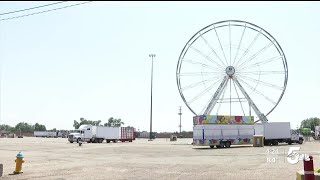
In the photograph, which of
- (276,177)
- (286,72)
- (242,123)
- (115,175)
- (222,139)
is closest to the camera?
(276,177)

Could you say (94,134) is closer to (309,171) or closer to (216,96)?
(216,96)

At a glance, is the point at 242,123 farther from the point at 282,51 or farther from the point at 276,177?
the point at 276,177

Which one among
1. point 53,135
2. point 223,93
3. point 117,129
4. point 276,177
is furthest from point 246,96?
point 53,135

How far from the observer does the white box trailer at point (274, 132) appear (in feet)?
153

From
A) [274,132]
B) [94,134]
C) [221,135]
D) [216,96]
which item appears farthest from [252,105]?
[94,134]

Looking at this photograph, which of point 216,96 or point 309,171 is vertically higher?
point 216,96

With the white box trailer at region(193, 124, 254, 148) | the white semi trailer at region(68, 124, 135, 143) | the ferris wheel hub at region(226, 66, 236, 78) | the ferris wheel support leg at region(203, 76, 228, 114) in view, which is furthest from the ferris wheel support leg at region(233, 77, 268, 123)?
the white semi trailer at region(68, 124, 135, 143)

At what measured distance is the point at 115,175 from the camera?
14.1 meters

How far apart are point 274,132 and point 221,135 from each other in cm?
1144

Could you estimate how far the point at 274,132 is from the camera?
157ft

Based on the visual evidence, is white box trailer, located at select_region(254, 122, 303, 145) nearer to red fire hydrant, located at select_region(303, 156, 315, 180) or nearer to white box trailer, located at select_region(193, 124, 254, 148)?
white box trailer, located at select_region(193, 124, 254, 148)

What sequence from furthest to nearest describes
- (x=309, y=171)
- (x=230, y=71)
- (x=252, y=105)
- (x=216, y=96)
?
(x=252, y=105) → (x=230, y=71) → (x=216, y=96) → (x=309, y=171)

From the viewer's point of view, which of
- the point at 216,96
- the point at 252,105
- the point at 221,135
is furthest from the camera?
the point at 252,105

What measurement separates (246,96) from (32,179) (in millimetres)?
39098
